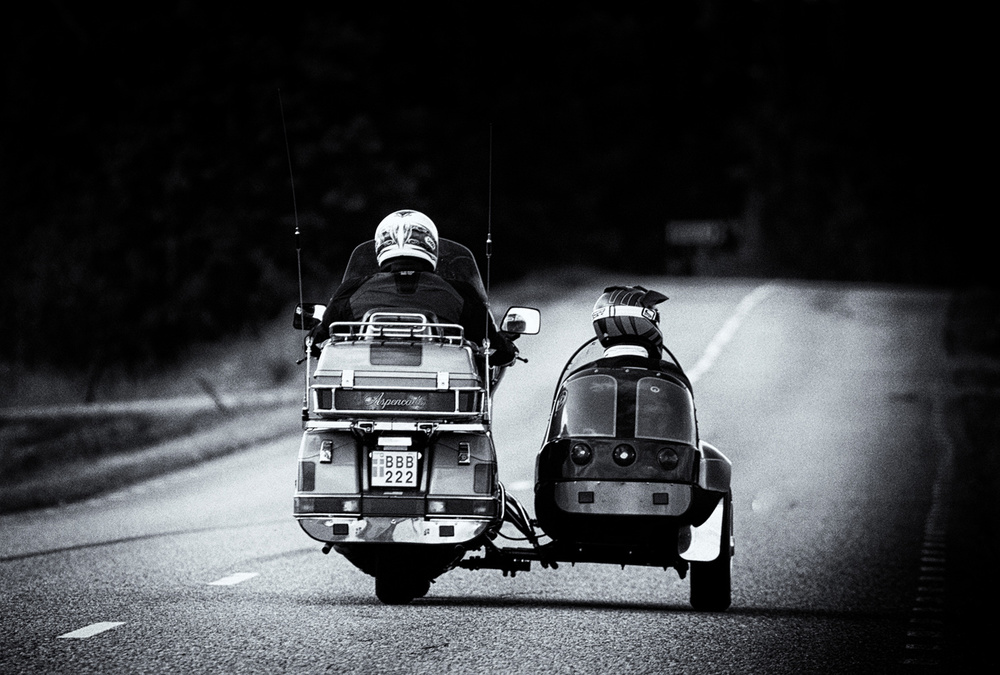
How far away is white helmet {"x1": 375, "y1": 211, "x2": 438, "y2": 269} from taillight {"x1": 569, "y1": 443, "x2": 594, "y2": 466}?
1.21m

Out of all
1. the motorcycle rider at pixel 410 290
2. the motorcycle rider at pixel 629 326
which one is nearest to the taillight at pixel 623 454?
the motorcycle rider at pixel 629 326

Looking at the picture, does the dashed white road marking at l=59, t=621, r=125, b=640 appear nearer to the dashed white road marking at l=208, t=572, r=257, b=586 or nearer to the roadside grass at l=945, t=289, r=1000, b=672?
the dashed white road marking at l=208, t=572, r=257, b=586

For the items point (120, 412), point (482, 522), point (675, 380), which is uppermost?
point (675, 380)

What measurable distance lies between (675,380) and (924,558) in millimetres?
5699

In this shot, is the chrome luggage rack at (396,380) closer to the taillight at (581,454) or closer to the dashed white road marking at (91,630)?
the taillight at (581,454)

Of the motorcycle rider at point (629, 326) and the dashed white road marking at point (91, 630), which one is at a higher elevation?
the motorcycle rider at point (629, 326)

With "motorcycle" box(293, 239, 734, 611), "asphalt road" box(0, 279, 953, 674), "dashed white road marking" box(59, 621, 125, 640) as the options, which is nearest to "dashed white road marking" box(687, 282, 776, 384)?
"asphalt road" box(0, 279, 953, 674)

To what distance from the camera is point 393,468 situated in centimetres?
780

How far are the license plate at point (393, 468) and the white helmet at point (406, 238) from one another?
114cm

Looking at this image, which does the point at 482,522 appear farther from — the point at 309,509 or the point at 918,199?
the point at 918,199

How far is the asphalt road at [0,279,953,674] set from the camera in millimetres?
7824

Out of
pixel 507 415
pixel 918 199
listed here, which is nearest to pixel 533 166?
pixel 918 199

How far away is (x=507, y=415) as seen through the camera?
23.8 metres

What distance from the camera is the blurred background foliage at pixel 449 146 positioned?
49031 millimetres
